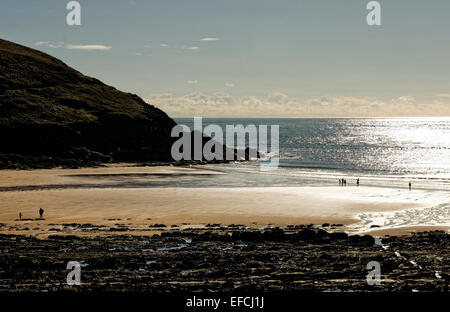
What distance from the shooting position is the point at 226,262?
77.4ft

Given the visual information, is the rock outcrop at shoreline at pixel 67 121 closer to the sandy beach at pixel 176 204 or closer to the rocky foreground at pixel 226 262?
the sandy beach at pixel 176 204

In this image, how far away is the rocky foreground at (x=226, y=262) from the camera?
18938mm

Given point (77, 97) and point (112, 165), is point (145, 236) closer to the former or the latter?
point (112, 165)

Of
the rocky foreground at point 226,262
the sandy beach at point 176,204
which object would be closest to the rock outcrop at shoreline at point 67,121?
the sandy beach at point 176,204

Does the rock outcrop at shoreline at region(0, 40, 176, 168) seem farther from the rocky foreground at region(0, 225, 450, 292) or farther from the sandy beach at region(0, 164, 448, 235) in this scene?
the rocky foreground at region(0, 225, 450, 292)

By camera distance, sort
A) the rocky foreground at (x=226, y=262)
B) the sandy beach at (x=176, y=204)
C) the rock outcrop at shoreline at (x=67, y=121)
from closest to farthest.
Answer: the rocky foreground at (x=226, y=262)
the sandy beach at (x=176, y=204)
the rock outcrop at shoreline at (x=67, y=121)

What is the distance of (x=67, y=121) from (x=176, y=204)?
6392 centimetres

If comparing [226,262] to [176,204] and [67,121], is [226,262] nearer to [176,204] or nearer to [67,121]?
[176,204]

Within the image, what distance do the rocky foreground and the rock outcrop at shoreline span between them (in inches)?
2462

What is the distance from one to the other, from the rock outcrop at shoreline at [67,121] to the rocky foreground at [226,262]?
62547 mm

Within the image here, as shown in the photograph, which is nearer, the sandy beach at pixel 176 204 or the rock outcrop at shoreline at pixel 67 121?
the sandy beach at pixel 176 204

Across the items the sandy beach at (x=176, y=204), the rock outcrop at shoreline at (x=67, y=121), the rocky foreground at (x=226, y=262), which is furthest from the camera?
the rock outcrop at shoreline at (x=67, y=121)

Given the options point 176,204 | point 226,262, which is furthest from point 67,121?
Result: point 226,262

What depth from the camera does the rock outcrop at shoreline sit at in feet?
302
